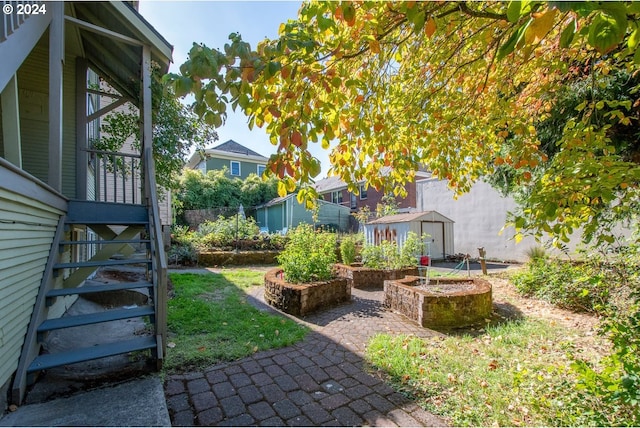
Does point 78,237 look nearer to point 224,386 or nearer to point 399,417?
point 224,386

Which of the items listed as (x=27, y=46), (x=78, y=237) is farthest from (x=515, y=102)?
(x=78, y=237)

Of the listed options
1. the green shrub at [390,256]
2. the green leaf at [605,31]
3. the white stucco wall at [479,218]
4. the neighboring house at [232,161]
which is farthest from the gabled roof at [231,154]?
the green leaf at [605,31]

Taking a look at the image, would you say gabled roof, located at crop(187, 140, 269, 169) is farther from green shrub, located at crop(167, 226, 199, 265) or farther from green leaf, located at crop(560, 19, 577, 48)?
green leaf, located at crop(560, 19, 577, 48)

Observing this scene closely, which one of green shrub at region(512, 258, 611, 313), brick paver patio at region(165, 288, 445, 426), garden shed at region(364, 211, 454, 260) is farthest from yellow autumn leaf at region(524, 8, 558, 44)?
garden shed at region(364, 211, 454, 260)

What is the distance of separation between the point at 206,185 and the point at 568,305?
19.3 metres

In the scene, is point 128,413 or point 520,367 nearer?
point 128,413

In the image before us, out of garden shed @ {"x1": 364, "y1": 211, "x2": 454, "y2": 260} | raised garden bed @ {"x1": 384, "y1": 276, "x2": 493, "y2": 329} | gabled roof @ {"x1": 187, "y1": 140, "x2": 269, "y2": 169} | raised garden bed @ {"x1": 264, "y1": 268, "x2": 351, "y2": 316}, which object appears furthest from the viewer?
gabled roof @ {"x1": 187, "y1": 140, "x2": 269, "y2": 169}

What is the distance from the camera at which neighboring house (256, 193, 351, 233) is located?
760 inches

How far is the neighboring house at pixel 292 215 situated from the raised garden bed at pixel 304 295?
12.7m

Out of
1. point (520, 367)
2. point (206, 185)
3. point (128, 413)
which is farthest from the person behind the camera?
point (206, 185)

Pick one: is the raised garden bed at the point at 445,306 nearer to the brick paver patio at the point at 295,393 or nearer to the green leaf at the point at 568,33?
the brick paver patio at the point at 295,393

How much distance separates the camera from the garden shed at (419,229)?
12.7m

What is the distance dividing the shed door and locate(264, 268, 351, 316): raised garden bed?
8052 mm

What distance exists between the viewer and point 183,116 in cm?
748
